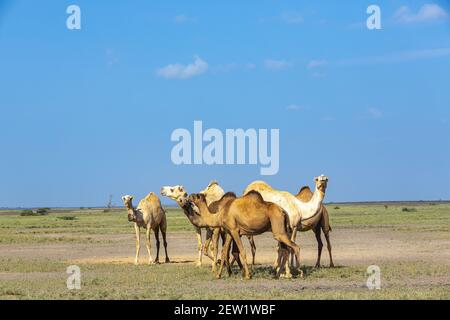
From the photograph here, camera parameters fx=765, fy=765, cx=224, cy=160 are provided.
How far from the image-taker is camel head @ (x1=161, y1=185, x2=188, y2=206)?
17859 millimetres

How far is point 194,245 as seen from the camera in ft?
103

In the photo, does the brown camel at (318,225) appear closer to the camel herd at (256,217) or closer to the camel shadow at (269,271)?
the camel herd at (256,217)

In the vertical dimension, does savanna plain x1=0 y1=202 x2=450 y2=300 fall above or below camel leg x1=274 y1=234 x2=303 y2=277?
below

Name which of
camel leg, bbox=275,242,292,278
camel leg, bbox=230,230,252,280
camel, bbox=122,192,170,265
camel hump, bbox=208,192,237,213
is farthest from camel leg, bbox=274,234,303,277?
camel, bbox=122,192,170,265

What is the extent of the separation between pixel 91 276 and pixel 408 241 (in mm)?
17249

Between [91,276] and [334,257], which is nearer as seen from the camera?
[91,276]

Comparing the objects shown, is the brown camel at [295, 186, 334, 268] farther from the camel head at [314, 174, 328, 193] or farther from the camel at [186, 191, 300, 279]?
the camel at [186, 191, 300, 279]

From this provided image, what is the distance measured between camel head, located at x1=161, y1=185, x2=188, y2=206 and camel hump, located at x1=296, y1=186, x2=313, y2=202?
3.25 meters

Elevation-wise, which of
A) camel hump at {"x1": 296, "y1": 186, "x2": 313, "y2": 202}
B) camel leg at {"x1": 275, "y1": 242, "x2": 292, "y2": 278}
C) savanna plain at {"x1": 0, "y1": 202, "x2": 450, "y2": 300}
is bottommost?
savanna plain at {"x1": 0, "y1": 202, "x2": 450, "y2": 300}

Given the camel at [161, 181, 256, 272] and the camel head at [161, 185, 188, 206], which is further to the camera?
the camel at [161, 181, 256, 272]

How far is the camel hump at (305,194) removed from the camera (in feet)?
66.3
